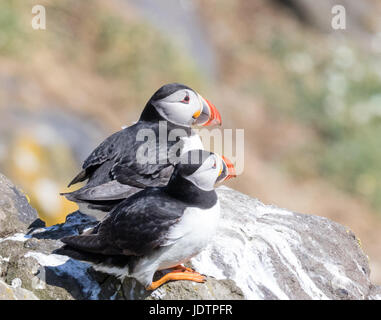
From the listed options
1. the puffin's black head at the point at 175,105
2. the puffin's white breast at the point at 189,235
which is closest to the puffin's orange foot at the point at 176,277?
the puffin's white breast at the point at 189,235

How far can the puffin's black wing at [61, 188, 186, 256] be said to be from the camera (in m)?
4.14

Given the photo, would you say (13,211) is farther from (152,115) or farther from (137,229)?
(137,229)

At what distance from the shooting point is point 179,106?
218 inches

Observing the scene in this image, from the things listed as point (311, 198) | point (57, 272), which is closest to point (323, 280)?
point (57, 272)

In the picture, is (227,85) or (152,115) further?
(227,85)

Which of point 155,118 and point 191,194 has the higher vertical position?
point 155,118

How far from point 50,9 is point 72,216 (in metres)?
9.24

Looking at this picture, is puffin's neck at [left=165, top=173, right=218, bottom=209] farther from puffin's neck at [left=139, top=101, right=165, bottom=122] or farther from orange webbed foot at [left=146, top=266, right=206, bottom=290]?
puffin's neck at [left=139, top=101, right=165, bottom=122]

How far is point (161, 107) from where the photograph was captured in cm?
555

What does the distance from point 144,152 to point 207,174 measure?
3.56 feet

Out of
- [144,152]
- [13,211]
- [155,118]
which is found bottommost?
[13,211]

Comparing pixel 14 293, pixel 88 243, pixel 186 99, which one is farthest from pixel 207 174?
pixel 14 293

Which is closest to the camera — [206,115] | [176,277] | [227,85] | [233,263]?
[176,277]
